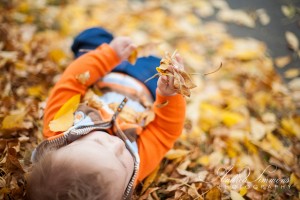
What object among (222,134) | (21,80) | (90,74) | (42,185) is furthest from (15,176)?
(222,134)

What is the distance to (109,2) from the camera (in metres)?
2.26

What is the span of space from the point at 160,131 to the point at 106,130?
0.76 feet

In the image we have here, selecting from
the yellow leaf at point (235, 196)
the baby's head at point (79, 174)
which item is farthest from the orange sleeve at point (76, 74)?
the yellow leaf at point (235, 196)

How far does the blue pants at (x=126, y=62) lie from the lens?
144 cm

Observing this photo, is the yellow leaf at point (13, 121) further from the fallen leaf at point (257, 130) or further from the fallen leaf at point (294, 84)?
the fallen leaf at point (294, 84)

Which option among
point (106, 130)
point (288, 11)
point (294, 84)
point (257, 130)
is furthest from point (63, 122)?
point (288, 11)

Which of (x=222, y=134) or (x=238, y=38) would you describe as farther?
(x=238, y=38)

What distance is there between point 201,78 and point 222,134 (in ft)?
1.46

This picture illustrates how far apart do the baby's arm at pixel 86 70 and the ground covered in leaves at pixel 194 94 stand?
0.15 meters

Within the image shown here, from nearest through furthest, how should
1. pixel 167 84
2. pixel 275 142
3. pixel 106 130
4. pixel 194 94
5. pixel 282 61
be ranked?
pixel 167 84 → pixel 106 130 → pixel 275 142 → pixel 194 94 → pixel 282 61

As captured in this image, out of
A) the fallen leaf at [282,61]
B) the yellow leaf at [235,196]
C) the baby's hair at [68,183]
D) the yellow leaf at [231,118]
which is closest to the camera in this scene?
the baby's hair at [68,183]

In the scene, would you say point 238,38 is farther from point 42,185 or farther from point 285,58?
point 42,185

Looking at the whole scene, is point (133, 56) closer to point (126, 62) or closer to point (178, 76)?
point (126, 62)

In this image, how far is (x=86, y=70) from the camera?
50.8 inches
